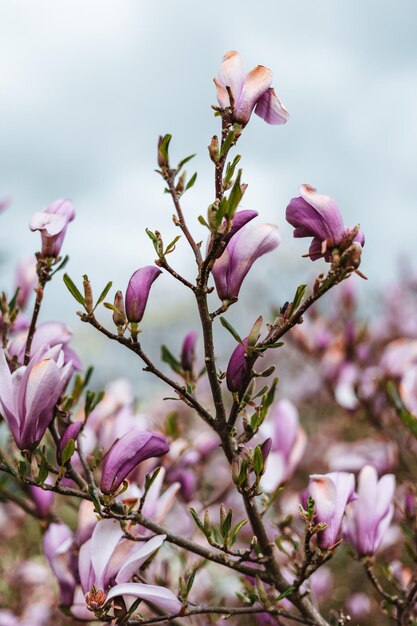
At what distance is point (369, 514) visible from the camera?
1.00 metres

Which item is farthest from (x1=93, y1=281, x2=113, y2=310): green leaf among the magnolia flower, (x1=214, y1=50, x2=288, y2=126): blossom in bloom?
the magnolia flower

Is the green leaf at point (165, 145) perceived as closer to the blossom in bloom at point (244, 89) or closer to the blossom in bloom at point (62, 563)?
the blossom in bloom at point (244, 89)

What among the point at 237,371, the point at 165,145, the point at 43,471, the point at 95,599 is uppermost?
the point at 165,145

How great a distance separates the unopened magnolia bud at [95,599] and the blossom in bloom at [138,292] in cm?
32

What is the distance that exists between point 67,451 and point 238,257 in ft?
0.99

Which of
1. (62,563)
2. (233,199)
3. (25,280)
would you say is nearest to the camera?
(233,199)

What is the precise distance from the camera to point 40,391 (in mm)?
798

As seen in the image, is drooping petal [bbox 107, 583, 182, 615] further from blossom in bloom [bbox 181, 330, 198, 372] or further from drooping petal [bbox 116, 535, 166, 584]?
blossom in bloom [bbox 181, 330, 198, 372]

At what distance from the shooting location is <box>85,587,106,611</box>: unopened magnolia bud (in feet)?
2.61

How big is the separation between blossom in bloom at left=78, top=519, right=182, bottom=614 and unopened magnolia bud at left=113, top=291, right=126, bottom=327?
0.83 ft

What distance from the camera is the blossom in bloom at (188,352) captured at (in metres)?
1.05

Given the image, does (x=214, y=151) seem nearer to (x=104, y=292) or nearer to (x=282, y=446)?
(x=104, y=292)

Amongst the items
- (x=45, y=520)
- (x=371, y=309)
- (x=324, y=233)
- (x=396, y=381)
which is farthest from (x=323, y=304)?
(x=324, y=233)

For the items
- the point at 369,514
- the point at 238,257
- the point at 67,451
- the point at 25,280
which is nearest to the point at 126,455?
the point at 67,451
